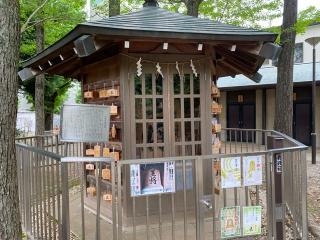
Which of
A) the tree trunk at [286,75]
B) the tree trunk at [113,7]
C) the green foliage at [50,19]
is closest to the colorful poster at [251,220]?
the tree trunk at [286,75]

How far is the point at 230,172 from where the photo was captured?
13.3ft

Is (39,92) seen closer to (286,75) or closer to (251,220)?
(286,75)

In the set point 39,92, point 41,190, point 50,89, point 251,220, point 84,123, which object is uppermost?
point 50,89

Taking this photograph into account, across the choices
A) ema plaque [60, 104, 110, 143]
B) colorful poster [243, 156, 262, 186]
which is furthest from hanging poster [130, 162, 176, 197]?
ema plaque [60, 104, 110, 143]

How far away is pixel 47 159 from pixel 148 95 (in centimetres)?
211

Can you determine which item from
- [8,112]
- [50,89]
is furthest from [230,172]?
[50,89]

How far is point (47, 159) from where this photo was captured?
4.14 meters

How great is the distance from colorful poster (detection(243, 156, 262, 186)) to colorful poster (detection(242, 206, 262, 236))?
292 mm

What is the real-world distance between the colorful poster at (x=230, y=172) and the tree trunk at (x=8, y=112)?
2.14 metres

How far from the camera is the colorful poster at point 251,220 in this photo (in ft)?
13.6

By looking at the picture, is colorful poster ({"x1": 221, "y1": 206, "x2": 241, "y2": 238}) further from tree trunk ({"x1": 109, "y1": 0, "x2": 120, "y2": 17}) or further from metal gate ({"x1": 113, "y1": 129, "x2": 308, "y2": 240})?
tree trunk ({"x1": 109, "y1": 0, "x2": 120, "y2": 17})

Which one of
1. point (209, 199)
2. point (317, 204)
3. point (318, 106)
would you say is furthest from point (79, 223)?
point (318, 106)

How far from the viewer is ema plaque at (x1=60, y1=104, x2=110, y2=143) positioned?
4508mm

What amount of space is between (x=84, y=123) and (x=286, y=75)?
7.64 m
